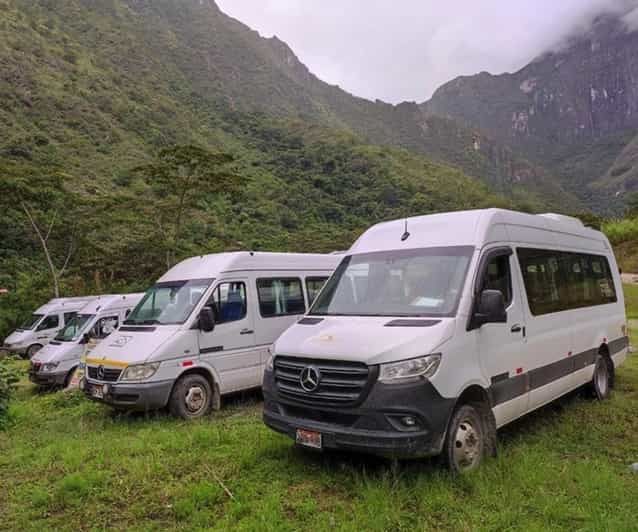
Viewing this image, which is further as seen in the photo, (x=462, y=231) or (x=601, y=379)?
(x=601, y=379)

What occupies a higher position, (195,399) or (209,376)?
(209,376)

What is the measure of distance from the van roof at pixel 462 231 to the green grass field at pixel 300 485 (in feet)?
6.82

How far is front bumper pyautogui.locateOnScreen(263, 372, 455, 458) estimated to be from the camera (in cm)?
409

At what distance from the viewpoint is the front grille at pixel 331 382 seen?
13.9ft

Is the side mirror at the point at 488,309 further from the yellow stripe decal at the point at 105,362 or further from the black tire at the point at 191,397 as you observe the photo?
the yellow stripe decal at the point at 105,362

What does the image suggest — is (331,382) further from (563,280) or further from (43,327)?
(43,327)

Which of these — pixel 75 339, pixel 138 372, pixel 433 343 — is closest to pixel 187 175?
pixel 75 339

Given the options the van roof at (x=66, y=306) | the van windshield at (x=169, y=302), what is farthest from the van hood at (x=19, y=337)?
the van windshield at (x=169, y=302)

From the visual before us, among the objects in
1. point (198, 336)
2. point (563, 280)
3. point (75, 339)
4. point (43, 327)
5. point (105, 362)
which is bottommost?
point (105, 362)

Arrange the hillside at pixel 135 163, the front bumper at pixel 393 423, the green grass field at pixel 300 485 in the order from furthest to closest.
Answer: the hillside at pixel 135 163 → the front bumper at pixel 393 423 → the green grass field at pixel 300 485

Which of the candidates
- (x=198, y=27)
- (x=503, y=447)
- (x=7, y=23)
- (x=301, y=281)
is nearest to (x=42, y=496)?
(x=503, y=447)

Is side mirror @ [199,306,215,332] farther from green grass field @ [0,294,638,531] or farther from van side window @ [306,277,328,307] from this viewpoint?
van side window @ [306,277,328,307]

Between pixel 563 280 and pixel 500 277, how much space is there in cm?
177

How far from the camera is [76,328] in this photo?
12.9 m
